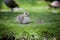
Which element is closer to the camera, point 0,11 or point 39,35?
point 39,35

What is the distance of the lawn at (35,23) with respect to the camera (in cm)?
133

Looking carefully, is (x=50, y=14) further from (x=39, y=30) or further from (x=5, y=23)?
(x=5, y=23)

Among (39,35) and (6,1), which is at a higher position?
(6,1)

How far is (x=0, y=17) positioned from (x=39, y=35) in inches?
18.2

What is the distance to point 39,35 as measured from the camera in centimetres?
132

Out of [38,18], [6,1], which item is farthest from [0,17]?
[38,18]

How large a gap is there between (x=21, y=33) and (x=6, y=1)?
0.39 metres

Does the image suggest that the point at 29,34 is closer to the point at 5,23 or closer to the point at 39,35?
the point at 39,35

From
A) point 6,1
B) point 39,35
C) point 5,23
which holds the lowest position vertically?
point 39,35

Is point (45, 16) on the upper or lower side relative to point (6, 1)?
lower

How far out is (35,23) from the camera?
4.48 ft

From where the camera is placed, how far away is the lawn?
4.37 ft

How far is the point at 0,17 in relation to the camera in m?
1.40

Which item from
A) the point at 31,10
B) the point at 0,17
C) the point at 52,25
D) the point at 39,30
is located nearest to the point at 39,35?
the point at 39,30
